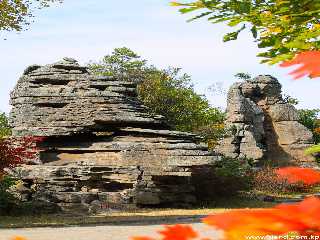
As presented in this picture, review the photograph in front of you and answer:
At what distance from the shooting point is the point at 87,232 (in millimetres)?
12172

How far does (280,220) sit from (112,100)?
2108 centimetres

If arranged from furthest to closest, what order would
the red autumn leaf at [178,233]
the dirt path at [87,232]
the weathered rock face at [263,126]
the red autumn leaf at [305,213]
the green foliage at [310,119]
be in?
the green foliage at [310,119], the weathered rock face at [263,126], the dirt path at [87,232], the red autumn leaf at [178,233], the red autumn leaf at [305,213]

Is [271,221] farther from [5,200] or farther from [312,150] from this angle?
[5,200]

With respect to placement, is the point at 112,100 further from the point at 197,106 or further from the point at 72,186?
the point at 197,106

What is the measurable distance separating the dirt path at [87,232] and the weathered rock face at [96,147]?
4.79 metres

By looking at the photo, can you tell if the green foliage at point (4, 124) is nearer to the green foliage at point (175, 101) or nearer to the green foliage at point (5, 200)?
the green foliage at point (175, 101)

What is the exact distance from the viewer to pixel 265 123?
34812 mm

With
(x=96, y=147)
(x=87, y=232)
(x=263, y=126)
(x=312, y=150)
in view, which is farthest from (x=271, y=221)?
(x=263, y=126)

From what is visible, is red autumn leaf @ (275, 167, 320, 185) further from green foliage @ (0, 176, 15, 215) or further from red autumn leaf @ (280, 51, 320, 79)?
green foliage @ (0, 176, 15, 215)

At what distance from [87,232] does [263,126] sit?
2358 cm

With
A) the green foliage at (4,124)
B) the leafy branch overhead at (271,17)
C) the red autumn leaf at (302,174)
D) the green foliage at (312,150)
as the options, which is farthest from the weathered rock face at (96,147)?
the red autumn leaf at (302,174)

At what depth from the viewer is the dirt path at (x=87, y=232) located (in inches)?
440

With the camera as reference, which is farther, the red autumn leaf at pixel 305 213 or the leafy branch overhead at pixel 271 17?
the leafy branch overhead at pixel 271 17

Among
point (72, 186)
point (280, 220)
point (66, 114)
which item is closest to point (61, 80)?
point (66, 114)
